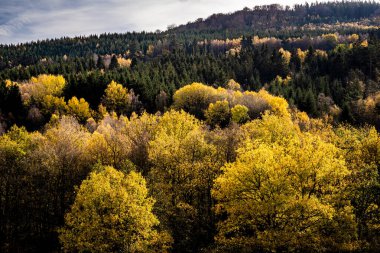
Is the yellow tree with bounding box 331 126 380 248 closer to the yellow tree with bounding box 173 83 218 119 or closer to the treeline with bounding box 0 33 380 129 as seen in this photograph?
the yellow tree with bounding box 173 83 218 119

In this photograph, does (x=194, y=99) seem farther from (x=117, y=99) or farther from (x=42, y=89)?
(x=42, y=89)

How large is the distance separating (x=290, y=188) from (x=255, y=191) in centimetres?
403

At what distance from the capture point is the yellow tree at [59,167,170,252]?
4541cm

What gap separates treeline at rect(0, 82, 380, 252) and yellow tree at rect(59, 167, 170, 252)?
0.50 feet

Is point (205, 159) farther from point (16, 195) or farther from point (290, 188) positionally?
point (16, 195)

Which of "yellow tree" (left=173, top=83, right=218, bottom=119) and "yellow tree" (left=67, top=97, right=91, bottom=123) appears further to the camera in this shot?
"yellow tree" (left=173, top=83, right=218, bottom=119)

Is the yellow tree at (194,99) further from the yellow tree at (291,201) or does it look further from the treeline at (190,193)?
the yellow tree at (291,201)

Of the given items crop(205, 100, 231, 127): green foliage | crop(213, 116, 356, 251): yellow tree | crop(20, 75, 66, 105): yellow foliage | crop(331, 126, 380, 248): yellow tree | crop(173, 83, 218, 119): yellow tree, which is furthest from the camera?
crop(20, 75, 66, 105): yellow foliage

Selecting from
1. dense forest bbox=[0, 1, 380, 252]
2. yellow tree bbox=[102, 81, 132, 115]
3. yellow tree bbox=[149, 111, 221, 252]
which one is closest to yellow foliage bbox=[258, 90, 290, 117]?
dense forest bbox=[0, 1, 380, 252]

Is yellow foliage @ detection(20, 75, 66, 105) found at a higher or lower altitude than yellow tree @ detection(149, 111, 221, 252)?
higher

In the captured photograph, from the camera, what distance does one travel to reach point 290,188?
4256cm

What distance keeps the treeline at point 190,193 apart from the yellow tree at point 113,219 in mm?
152

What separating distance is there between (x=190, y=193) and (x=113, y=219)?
1544 centimetres

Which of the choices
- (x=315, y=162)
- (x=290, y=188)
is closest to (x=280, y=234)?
(x=290, y=188)
